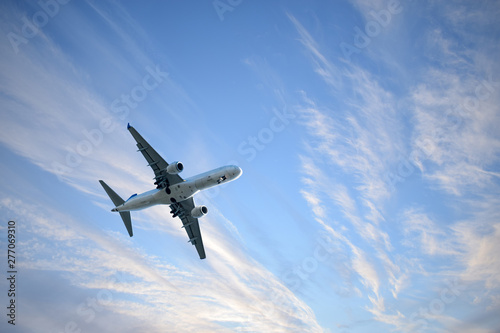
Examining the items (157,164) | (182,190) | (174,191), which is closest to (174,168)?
(157,164)

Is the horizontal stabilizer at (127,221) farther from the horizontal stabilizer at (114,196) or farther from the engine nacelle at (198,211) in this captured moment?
the engine nacelle at (198,211)

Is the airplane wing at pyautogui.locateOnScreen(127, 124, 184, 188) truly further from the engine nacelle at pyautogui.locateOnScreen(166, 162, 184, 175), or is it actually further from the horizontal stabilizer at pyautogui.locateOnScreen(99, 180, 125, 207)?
the horizontal stabilizer at pyautogui.locateOnScreen(99, 180, 125, 207)

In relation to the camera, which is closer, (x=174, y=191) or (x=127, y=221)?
(x=174, y=191)

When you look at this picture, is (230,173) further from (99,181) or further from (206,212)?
(99,181)

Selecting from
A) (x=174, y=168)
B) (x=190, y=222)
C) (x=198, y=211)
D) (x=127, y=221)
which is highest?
(x=174, y=168)

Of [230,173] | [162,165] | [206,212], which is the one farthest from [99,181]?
[230,173]

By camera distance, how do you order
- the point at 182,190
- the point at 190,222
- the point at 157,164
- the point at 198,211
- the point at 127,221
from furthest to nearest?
the point at 190,222
the point at 127,221
the point at 198,211
the point at 182,190
the point at 157,164

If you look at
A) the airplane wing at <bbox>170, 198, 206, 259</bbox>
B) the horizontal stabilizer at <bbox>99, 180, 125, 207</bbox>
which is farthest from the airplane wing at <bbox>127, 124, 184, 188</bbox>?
the horizontal stabilizer at <bbox>99, 180, 125, 207</bbox>

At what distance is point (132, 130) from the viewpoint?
188ft

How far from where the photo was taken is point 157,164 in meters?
60.7

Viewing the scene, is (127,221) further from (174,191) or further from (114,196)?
(174,191)

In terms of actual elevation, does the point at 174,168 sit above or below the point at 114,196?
below

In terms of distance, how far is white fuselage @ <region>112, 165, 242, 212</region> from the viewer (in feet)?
181

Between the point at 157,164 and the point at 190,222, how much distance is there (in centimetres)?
1569
